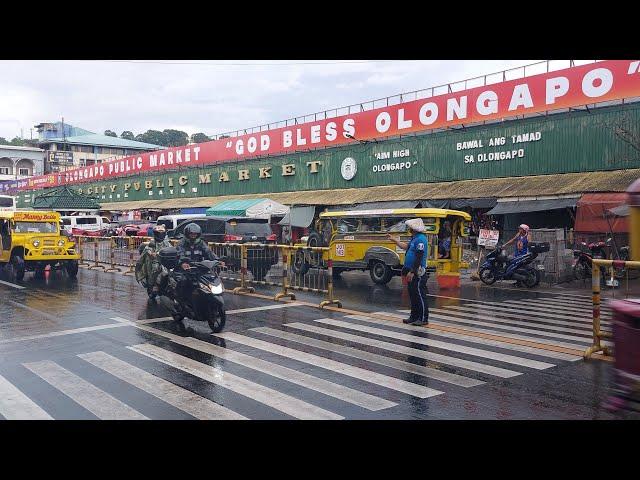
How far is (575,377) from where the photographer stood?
6.46 m

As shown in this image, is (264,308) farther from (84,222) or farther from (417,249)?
(84,222)

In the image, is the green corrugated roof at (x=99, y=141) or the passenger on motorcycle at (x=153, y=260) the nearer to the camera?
the passenger on motorcycle at (x=153, y=260)

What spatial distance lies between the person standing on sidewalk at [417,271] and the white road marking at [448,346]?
1.98ft

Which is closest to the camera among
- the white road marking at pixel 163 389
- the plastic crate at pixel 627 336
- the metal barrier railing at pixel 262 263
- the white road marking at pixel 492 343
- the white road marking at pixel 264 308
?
the plastic crate at pixel 627 336

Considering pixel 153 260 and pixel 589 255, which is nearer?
pixel 153 260

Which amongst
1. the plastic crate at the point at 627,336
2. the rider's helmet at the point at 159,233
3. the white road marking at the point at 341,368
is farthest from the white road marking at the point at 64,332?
the plastic crate at the point at 627,336

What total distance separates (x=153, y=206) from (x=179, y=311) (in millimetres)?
37801

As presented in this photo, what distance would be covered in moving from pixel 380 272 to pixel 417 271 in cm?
657

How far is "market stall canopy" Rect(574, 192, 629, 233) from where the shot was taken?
57.0 ft

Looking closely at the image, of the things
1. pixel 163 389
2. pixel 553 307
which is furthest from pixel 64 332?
pixel 553 307

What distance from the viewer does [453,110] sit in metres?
25.5

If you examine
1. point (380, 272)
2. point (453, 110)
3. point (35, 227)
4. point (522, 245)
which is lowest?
point (380, 272)

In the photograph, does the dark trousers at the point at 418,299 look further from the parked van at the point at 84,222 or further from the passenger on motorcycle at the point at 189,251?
the parked van at the point at 84,222

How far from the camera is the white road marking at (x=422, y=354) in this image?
22.1ft
